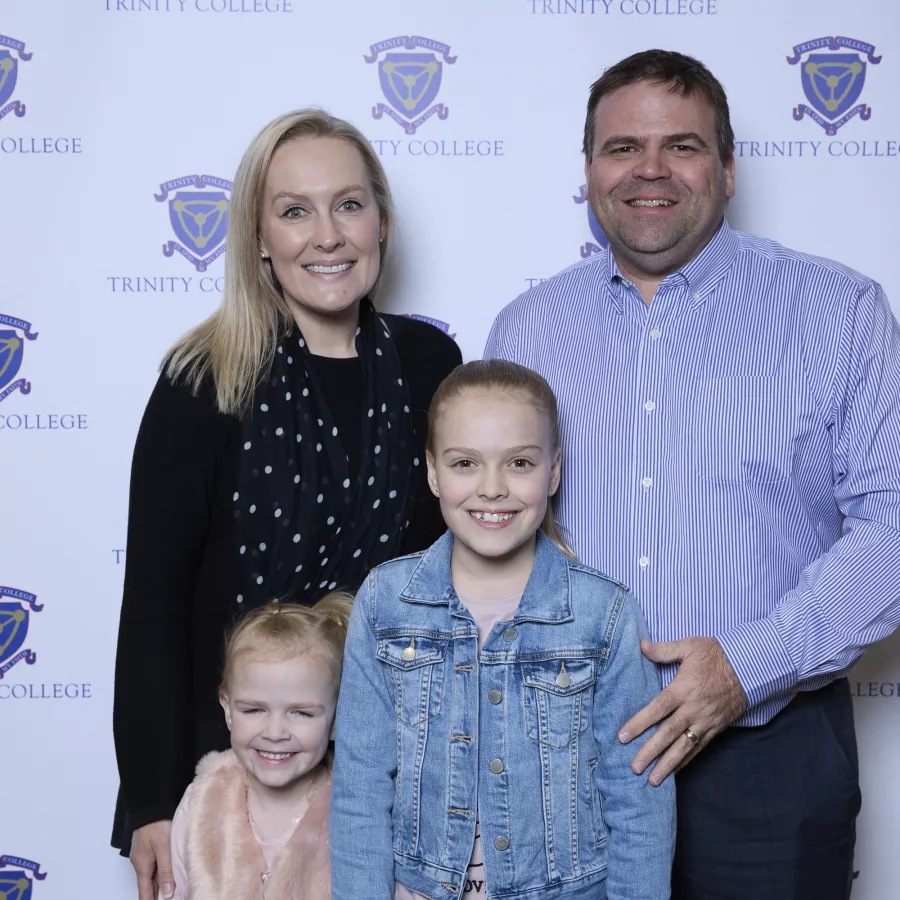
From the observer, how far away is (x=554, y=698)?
1.54 meters

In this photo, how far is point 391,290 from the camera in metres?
2.44

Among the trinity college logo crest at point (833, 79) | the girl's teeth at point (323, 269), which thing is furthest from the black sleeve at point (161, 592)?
the trinity college logo crest at point (833, 79)

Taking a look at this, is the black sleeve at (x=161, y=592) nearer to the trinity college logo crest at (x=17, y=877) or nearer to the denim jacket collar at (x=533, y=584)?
the denim jacket collar at (x=533, y=584)

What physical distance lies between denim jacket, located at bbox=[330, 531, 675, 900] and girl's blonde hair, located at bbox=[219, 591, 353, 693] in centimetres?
12

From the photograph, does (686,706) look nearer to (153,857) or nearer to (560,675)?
(560,675)

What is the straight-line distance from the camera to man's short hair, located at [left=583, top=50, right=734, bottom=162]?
1.88 m

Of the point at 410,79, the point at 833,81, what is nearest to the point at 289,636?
the point at 410,79

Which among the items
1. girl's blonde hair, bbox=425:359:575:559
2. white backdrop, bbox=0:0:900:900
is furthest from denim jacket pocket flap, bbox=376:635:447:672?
white backdrop, bbox=0:0:900:900

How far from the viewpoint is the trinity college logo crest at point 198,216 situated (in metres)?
2.40

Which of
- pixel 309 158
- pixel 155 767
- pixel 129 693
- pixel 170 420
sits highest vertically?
pixel 309 158

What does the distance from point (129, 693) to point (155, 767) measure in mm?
139

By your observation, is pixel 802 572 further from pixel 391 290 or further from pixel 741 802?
pixel 391 290

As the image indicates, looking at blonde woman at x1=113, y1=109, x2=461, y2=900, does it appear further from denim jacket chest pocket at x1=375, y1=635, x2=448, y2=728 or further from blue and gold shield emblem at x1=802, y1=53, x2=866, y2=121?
blue and gold shield emblem at x1=802, y1=53, x2=866, y2=121

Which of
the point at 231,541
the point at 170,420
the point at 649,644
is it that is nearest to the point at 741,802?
the point at 649,644
